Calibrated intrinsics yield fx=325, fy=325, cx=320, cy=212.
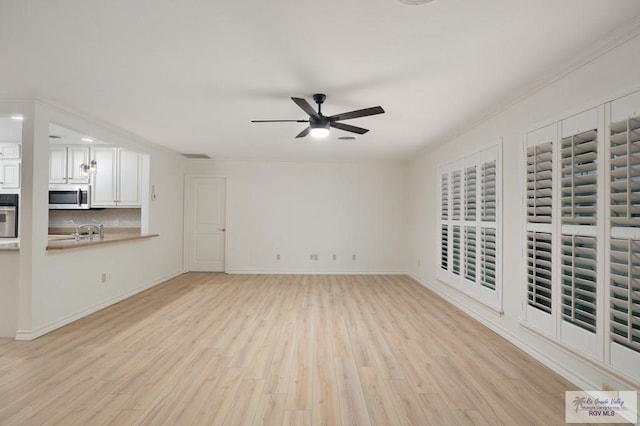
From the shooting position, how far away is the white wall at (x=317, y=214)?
7.19 meters

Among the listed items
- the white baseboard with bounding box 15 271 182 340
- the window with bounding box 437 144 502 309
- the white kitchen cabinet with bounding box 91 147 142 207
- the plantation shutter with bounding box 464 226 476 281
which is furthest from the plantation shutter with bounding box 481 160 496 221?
the white kitchen cabinet with bounding box 91 147 142 207

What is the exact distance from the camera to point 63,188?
18.6ft

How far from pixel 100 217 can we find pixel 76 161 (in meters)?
1.08

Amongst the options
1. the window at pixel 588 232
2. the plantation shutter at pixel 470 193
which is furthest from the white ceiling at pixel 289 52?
the plantation shutter at pixel 470 193

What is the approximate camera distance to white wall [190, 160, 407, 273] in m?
7.19

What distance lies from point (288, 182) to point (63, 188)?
4.09 metres

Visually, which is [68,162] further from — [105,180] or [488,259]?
[488,259]

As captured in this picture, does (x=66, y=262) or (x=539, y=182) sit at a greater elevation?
(x=539, y=182)

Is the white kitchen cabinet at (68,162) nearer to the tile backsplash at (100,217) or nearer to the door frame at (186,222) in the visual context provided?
the tile backsplash at (100,217)

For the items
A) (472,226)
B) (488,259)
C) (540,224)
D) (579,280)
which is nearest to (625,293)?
(579,280)

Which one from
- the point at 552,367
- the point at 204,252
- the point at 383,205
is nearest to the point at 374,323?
the point at 552,367

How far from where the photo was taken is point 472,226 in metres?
4.24

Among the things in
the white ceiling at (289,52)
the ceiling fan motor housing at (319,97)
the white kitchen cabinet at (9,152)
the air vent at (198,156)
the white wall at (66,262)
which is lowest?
the white wall at (66,262)

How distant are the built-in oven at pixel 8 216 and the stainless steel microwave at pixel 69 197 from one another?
1.56 feet
